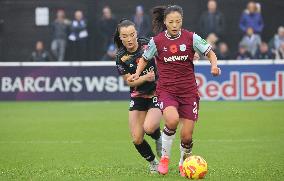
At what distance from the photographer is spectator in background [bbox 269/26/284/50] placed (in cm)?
2395

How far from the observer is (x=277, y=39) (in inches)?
949

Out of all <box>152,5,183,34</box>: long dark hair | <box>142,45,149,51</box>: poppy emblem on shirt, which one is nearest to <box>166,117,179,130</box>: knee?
<box>142,45,149,51</box>: poppy emblem on shirt

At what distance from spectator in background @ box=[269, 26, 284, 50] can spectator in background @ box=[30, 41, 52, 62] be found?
6.80 metres

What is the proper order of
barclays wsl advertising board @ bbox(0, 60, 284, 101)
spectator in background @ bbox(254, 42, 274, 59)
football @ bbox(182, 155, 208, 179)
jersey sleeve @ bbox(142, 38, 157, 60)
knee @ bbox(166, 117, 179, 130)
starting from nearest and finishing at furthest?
1. football @ bbox(182, 155, 208, 179)
2. knee @ bbox(166, 117, 179, 130)
3. jersey sleeve @ bbox(142, 38, 157, 60)
4. barclays wsl advertising board @ bbox(0, 60, 284, 101)
5. spectator in background @ bbox(254, 42, 274, 59)

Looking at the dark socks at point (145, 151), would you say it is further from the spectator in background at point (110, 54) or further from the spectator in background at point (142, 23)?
the spectator in background at point (110, 54)

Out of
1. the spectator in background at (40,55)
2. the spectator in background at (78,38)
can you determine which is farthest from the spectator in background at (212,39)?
the spectator in background at (40,55)

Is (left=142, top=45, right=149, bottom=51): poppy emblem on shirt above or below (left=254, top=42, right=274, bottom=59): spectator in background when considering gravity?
above

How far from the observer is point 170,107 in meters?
10.2

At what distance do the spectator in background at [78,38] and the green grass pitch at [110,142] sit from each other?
241 centimetres

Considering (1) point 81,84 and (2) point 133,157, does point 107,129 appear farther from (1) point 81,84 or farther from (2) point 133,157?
(1) point 81,84

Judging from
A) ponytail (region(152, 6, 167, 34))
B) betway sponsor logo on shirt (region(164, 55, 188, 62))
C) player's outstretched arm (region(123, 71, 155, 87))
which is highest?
ponytail (region(152, 6, 167, 34))

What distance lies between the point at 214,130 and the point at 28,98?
28.3ft

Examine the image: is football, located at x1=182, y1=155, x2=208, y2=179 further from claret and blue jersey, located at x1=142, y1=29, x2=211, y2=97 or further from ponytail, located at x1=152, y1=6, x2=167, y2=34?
ponytail, located at x1=152, y1=6, x2=167, y2=34

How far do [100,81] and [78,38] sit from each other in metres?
2.26
